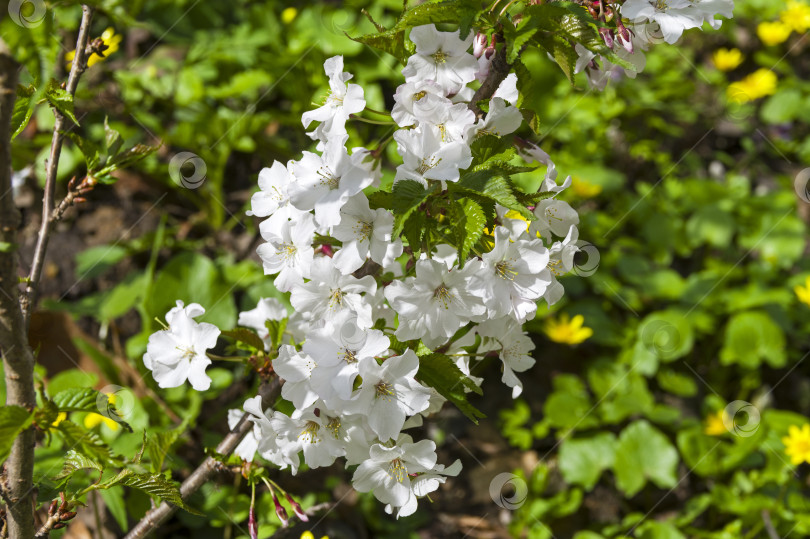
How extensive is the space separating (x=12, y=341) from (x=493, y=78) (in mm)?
1070

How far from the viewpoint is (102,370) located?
2488 millimetres

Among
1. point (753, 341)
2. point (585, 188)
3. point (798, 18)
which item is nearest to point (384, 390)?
point (753, 341)

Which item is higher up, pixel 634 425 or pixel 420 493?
pixel 420 493

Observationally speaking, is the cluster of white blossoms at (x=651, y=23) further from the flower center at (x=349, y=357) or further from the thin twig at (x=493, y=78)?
the flower center at (x=349, y=357)

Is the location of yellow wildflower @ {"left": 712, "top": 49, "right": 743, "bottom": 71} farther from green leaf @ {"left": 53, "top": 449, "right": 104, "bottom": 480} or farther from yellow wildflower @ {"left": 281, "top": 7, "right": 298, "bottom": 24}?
green leaf @ {"left": 53, "top": 449, "right": 104, "bottom": 480}

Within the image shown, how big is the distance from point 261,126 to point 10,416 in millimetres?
2450

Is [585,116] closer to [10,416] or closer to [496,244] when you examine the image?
[496,244]

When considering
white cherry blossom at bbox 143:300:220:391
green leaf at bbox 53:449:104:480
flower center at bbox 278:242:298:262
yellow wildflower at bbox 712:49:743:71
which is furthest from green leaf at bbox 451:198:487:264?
yellow wildflower at bbox 712:49:743:71

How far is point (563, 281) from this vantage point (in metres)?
3.20

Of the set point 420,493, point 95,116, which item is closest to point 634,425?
point 420,493

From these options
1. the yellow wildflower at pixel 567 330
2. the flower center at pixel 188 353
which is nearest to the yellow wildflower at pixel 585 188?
the yellow wildflower at pixel 567 330

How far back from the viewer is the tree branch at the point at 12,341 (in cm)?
110

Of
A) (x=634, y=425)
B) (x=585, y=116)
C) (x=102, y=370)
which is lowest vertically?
(x=634, y=425)

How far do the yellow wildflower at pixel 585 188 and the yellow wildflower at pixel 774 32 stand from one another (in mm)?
2006
